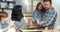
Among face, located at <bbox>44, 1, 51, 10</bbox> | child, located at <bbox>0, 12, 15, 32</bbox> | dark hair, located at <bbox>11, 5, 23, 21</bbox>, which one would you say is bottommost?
child, located at <bbox>0, 12, 15, 32</bbox>

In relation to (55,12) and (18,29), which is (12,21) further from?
(55,12)

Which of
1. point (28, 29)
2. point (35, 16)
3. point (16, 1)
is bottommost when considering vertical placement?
point (28, 29)

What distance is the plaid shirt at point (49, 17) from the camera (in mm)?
1528

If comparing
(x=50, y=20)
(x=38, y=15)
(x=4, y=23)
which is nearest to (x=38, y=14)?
(x=38, y=15)

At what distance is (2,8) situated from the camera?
1507 mm

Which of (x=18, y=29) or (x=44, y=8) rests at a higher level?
(x=44, y=8)

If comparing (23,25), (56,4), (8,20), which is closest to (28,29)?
(23,25)

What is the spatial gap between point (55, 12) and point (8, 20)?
388mm

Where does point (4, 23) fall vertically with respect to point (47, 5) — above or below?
below

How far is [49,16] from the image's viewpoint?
154 centimetres

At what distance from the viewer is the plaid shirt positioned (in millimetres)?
1528

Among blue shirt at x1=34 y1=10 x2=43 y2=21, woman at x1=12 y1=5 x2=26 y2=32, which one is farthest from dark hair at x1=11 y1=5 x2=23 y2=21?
blue shirt at x1=34 y1=10 x2=43 y2=21

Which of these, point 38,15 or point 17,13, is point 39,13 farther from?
point 17,13

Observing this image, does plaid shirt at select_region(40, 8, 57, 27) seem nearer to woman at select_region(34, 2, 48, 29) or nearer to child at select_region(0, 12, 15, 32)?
woman at select_region(34, 2, 48, 29)
